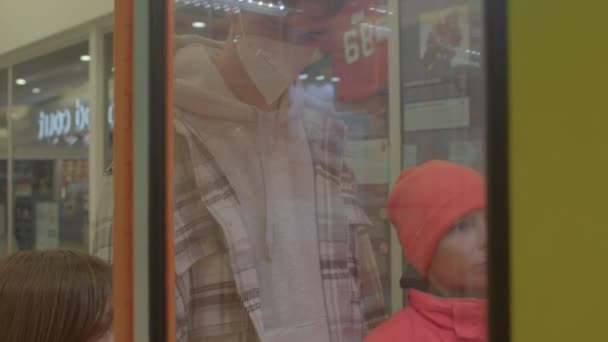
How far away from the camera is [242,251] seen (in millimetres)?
1590

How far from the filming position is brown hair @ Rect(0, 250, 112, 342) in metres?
1.58

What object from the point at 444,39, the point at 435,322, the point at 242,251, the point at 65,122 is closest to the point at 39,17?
the point at 65,122

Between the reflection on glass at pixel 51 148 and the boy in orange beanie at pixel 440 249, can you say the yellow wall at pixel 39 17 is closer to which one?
the reflection on glass at pixel 51 148

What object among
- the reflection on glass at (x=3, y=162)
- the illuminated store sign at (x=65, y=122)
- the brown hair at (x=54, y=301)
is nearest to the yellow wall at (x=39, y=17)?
the illuminated store sign at (x=65, y=122)

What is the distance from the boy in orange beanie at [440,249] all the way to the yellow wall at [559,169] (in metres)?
0.13

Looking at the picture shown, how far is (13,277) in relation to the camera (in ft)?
5.40

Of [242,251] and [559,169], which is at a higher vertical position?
[559,169]

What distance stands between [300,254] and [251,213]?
0.15m

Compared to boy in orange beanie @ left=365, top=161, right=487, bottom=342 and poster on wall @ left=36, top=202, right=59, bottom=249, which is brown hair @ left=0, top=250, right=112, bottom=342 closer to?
boy in orange beanie @ left=365, top=161, right=487, bottom=342

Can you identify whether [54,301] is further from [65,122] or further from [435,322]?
[65,122]

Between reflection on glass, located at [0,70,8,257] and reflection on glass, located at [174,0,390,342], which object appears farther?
reflection on glass, located at [0,70,8,257]

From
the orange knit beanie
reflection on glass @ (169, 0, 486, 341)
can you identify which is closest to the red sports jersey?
reflection on glass @ (169, 0, 486, 341)

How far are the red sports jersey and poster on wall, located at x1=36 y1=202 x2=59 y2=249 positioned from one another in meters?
3.79

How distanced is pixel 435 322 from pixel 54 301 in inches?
34.2
